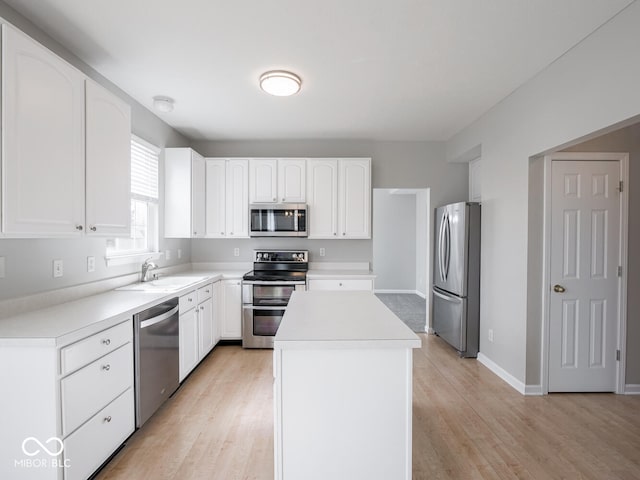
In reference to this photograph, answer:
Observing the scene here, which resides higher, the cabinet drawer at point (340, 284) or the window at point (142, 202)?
the window at point (142, 202)

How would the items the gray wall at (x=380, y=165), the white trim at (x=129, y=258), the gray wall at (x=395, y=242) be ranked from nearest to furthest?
1. the white trim at (x=129, y=258)
2. the gray wall at (x=380, y=165)
3. the gray wall at (x=395, y=242)

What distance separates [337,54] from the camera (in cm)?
231

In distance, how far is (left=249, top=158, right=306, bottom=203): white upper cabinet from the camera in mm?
4176

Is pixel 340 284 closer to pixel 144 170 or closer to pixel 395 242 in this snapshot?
pixel 144 170

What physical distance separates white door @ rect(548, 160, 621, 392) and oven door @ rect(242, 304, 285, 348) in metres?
2.75

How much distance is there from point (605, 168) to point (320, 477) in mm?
3221

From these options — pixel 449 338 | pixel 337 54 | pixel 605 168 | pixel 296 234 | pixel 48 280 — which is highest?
pixel 337 54

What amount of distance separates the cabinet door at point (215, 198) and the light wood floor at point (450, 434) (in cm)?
183

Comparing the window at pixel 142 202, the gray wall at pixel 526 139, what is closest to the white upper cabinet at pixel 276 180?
the window at pixel 142 202

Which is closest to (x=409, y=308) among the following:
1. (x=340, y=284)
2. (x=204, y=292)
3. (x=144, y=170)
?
(x=340, y=284)

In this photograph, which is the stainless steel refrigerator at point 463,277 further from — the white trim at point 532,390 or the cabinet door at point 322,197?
the cabinet door at point 322,197

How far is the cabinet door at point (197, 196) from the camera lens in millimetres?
3784

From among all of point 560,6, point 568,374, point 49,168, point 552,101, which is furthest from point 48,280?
point 568,374

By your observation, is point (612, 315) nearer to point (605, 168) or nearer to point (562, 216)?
point (562, 216)
